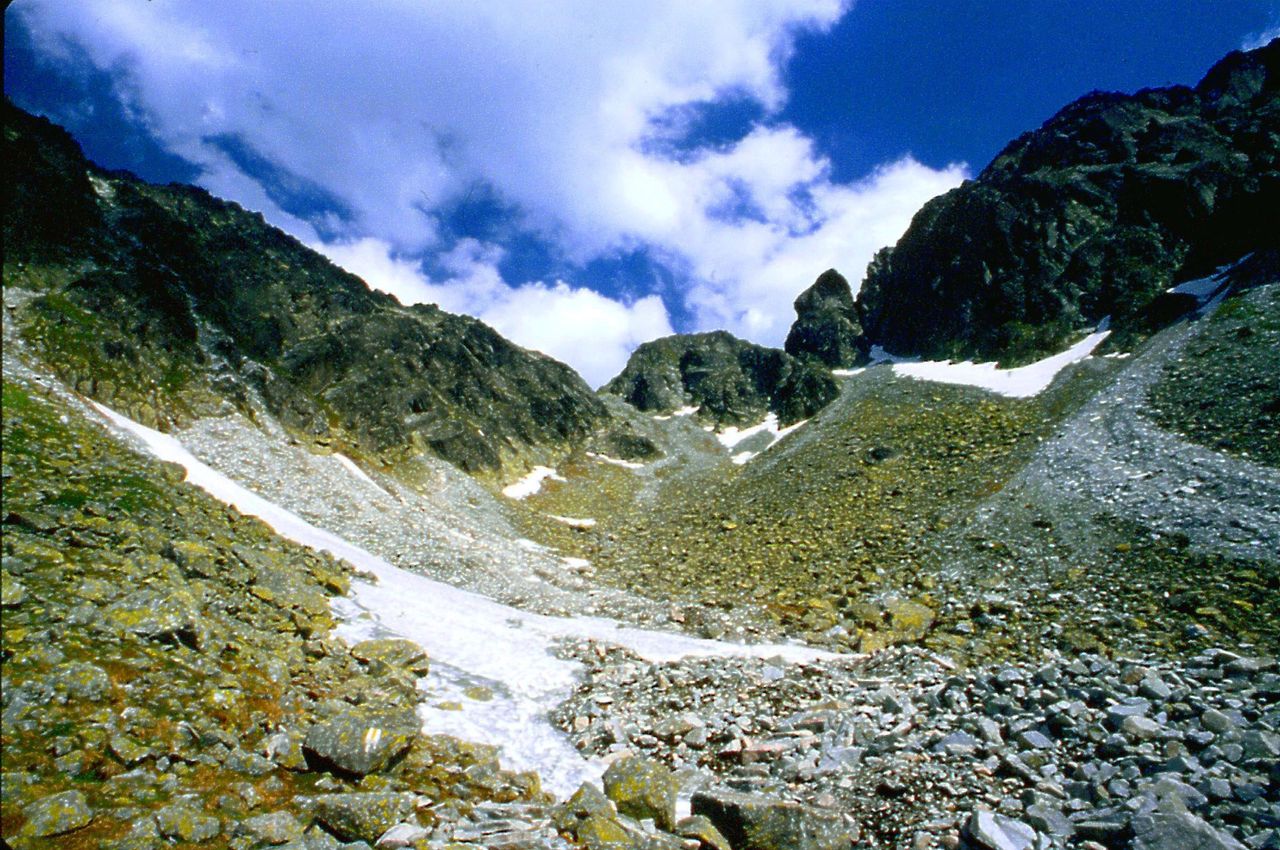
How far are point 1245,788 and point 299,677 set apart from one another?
1712 cm

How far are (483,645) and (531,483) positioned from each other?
44.8 m

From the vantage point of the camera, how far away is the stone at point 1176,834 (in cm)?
900

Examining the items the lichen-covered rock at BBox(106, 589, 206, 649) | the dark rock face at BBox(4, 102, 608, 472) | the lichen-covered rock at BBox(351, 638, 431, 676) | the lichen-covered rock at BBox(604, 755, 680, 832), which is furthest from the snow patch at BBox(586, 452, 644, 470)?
the lichen-covered rock at BBox(604, 755, 680, 832)

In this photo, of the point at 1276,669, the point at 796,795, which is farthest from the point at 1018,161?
the point at 796,795

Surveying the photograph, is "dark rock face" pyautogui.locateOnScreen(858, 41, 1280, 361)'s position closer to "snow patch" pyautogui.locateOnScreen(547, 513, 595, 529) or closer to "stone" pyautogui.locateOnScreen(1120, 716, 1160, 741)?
"snow patch" pyautogui.locateOnScreen(547, 513, 595, 529)

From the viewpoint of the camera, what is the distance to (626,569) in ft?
123

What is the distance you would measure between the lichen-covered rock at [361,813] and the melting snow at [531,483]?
49.0m

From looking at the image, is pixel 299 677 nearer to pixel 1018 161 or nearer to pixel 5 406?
pixel 5 406

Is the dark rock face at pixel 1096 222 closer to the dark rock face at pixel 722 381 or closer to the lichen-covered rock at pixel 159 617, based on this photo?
the dark rock face at pixel 722 381

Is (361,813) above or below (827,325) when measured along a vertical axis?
below

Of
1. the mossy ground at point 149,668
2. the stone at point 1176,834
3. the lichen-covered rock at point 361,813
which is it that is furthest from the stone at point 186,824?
the stone at point 1176,834

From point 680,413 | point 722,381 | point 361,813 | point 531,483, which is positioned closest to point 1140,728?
point 361,813

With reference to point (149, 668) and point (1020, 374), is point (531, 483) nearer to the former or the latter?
point (1020, 374)

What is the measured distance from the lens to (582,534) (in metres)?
49.5
